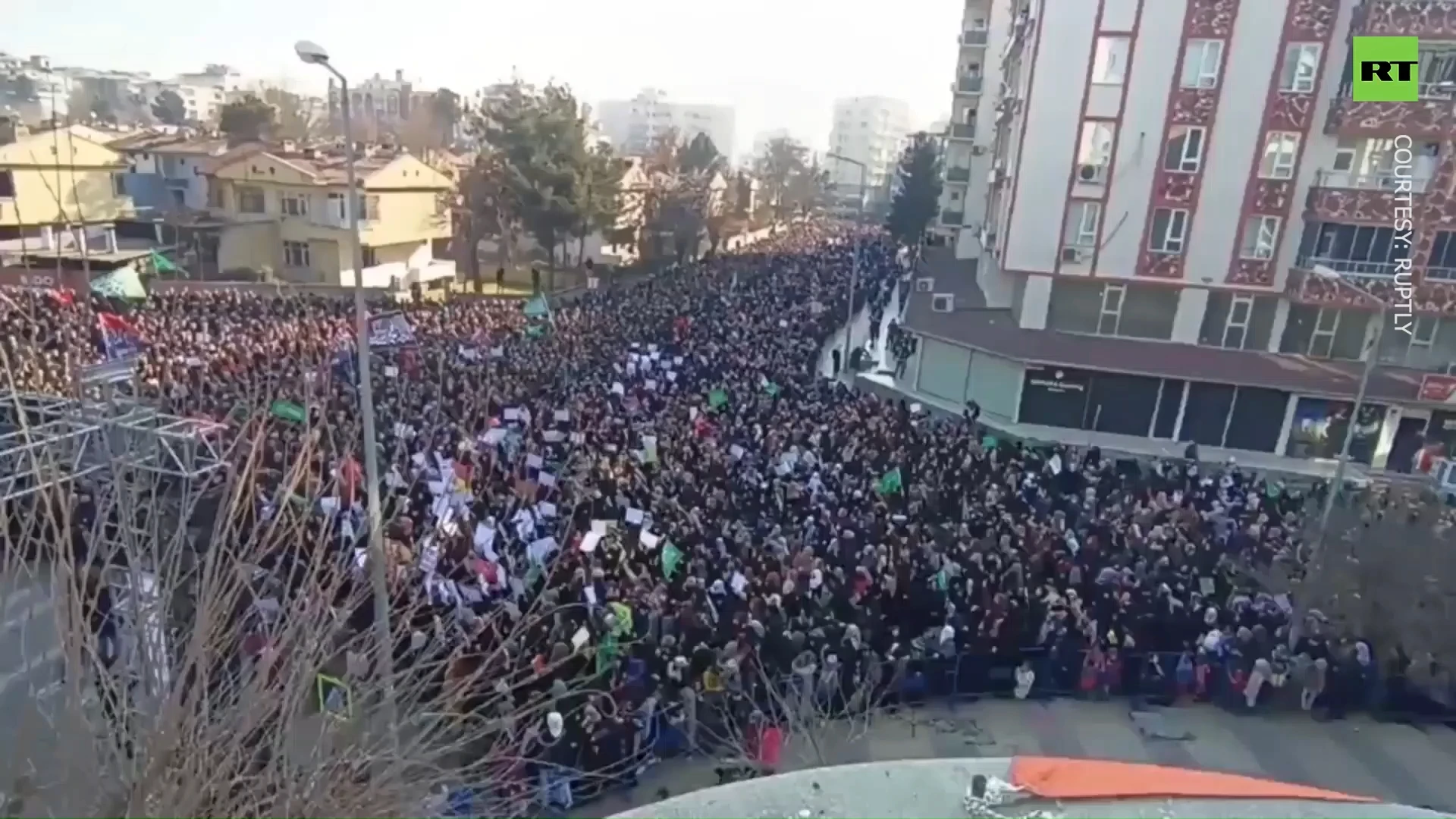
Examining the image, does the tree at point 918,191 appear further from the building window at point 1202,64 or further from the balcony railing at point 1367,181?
the balcony railing at point 1367,181

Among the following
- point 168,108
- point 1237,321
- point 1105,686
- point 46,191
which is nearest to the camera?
point 1105,686

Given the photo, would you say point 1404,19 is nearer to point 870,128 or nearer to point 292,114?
point 292,114

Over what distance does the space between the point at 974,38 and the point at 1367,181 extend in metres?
26.8

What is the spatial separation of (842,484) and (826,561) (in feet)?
9.12

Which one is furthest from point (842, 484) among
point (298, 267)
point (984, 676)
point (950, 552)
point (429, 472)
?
point (298, 267)

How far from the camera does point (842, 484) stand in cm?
1449

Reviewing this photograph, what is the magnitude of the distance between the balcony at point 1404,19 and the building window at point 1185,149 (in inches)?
140

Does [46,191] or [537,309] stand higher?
[46,191]

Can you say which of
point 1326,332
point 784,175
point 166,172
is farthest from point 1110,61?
point 784,175

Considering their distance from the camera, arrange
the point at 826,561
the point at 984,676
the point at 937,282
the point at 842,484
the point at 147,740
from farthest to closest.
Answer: the point at 937,282 < the point at 842,484 < the point at 826,561 < the point at 984,676 < the point at 147,740

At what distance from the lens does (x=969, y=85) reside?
42188mm

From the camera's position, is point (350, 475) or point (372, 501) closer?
point (372, 501)

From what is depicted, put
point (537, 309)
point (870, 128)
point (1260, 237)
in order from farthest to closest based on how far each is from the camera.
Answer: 1. point (870, 128)
2. point (537, 309)
3. point (1260, 237)

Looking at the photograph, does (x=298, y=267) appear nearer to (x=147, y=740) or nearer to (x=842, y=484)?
(x=842, y=484)
